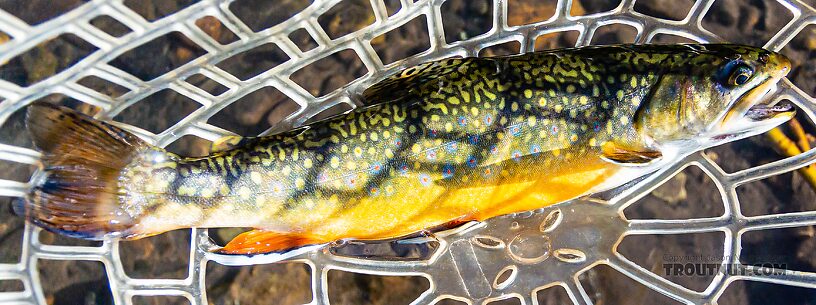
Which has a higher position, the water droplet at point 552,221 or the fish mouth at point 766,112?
the fish mouth at point 766,112

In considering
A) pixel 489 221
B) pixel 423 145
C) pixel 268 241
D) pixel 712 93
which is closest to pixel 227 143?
pixel 268 241

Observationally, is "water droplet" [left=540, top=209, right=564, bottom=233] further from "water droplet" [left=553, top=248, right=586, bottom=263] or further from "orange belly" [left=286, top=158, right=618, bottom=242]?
"orange belly" [left=286, top=158, right=618, bottom=242]

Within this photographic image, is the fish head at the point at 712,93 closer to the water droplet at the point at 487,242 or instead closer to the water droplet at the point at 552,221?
the water droplet at the point at 552,221

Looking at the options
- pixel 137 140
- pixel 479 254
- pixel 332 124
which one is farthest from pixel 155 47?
pixel 479 254

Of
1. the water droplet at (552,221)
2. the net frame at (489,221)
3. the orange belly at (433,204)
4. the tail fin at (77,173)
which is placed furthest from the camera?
the water droplet at (552,221)

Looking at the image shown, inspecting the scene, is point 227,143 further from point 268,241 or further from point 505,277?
point 505,277

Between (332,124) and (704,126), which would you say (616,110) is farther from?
(332,124)

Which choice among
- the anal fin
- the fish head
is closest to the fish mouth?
the fish head

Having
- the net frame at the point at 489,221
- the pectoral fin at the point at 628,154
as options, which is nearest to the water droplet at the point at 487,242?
the net frame at the point at 489,221
